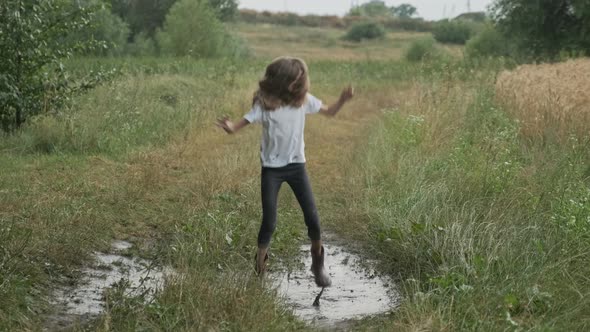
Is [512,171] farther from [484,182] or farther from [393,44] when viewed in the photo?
[393,44]

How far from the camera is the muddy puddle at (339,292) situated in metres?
5.48

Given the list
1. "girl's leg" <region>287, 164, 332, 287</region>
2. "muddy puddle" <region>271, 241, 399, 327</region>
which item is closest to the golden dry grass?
"muddy puddle" <region>271, 241, 399, 327</region>

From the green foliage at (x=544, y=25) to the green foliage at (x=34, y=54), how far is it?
23.1m

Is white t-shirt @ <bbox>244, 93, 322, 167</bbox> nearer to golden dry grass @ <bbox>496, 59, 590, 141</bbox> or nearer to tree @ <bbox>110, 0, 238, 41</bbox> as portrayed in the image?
Answer: golden dry grass @ <bbox>496, 59, 590, 141</bbox>

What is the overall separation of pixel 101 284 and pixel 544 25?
2825 centimetres

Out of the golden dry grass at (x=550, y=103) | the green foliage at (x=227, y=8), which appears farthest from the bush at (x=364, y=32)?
the golden dry grass at (x=550, y=103)

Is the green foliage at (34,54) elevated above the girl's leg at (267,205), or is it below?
above

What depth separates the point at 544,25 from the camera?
30922mm

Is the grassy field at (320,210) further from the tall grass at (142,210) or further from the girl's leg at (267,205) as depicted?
the girl's leg at (267,205)

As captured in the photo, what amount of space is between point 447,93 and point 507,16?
811 inches

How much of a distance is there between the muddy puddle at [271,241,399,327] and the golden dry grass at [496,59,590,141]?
3.97m

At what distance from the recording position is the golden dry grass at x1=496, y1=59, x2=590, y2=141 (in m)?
9.59

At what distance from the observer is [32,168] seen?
9344mm

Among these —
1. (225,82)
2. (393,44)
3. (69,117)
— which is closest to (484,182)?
(69,117)
